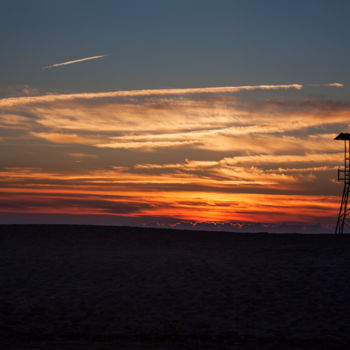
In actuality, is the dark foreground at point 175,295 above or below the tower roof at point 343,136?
below

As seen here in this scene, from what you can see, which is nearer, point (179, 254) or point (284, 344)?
point (284, 344)

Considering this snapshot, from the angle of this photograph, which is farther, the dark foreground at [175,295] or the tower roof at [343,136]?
the tower roof at [343,136]

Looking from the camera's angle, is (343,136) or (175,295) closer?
(175,295)

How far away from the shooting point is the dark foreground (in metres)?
14.5

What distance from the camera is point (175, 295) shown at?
1852cm

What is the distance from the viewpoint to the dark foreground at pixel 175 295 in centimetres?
1450

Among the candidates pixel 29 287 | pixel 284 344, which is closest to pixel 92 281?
pixel 29 287

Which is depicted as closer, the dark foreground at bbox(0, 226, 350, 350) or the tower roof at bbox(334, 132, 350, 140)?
the dark foreground at bbox(0, 226, 350, 350)

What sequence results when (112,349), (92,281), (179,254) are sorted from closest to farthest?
(112,349) → (92,281) → (179,254)

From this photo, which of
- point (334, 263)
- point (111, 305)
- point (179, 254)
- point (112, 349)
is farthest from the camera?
point (179, 254)

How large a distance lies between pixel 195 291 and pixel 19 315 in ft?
21.5

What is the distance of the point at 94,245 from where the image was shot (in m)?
29.4

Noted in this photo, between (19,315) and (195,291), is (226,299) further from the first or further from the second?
(19,315)

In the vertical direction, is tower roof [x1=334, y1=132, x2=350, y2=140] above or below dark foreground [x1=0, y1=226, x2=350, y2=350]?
above
